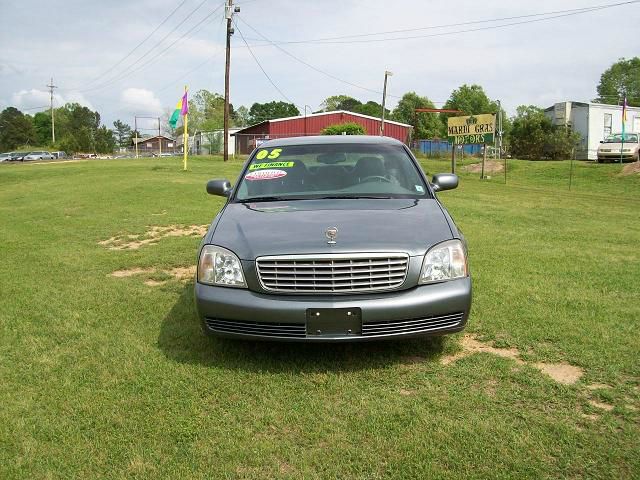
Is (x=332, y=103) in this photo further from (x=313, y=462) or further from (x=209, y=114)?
(x=313, y=462)

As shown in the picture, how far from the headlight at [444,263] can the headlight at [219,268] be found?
3.74 ft

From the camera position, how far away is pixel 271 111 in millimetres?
130125

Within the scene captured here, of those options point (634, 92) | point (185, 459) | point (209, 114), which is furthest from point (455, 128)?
point (209, 114)

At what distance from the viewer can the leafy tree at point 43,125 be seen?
127431mm

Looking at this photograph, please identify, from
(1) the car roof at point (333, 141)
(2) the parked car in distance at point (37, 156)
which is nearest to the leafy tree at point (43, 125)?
(2) the parked car in distance at point (37, 156)

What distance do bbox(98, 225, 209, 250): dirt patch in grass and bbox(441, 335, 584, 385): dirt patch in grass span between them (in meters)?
5.34

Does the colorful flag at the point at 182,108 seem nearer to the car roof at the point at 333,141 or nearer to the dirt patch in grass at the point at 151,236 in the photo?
the dirt patch in grass at the point at 151,236

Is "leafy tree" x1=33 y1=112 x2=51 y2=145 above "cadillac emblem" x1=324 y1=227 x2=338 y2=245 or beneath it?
above

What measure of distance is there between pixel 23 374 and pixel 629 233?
895 cm

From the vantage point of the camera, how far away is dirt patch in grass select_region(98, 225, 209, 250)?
826 cm

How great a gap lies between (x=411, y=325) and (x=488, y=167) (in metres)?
29.6

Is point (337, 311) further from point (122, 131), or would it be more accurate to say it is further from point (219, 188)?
point (122, 131)

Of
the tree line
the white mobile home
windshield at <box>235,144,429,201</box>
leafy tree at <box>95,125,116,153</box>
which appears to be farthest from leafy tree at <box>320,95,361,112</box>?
windshield at <box>235,144,429,201</box>

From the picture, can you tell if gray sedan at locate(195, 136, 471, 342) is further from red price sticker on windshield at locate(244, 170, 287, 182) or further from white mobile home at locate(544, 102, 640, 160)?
white mobile home at locate(544, 102, 640, 160)
